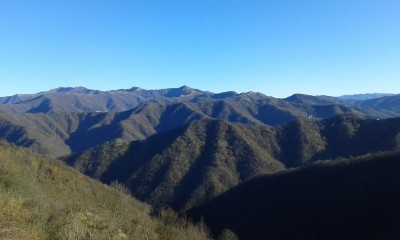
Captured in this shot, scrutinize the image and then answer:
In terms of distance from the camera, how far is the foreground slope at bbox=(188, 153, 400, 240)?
85.6 meters

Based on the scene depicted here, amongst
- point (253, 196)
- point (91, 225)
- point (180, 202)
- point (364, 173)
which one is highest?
point (91, 225)

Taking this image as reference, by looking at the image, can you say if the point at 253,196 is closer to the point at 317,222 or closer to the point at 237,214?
the point at 237,214

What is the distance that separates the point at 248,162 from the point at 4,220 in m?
184

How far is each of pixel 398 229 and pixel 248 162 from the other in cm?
12875

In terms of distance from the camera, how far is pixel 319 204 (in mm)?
99062

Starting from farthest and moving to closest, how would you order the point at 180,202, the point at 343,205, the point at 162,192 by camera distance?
the point at 162,192
the point at 180,202
the point at 343,205

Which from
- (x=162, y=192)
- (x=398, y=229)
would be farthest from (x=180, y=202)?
(x=398, y=229)

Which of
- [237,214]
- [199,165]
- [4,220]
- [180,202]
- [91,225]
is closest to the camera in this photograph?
[4,220]

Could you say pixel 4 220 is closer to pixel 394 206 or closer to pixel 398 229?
pixel 398 229

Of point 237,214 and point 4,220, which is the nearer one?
point 4,220

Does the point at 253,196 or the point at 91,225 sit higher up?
the point at 91,225

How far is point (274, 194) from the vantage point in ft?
384

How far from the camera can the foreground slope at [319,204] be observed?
281 ft

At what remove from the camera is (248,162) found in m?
197
